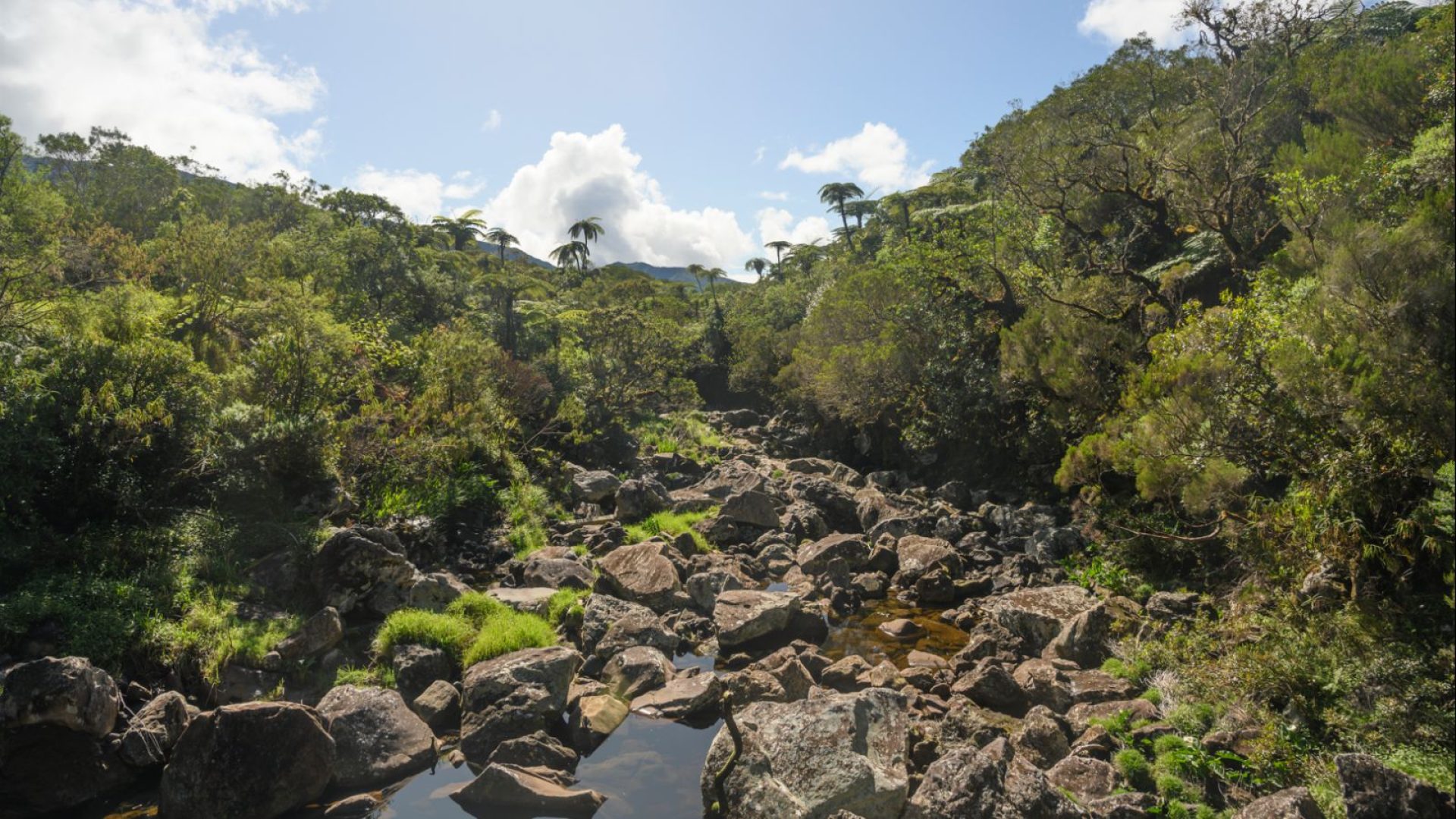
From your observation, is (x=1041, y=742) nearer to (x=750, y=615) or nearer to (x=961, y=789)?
(x=961, y=789)

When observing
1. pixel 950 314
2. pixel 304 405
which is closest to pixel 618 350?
pixel 950 314

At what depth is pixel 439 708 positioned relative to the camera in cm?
1091

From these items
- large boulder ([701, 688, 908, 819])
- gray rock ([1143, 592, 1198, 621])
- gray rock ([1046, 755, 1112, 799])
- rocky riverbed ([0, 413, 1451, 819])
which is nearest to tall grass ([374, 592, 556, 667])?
rocky riverbed ([0, 413, 1451, 819])

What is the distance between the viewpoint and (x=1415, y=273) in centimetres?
849

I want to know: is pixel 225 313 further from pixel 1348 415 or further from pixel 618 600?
pixel 1348 415

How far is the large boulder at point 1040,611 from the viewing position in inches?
526

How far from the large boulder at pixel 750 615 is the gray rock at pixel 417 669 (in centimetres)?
507

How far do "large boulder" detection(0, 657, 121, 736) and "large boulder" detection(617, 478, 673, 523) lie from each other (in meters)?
14.0

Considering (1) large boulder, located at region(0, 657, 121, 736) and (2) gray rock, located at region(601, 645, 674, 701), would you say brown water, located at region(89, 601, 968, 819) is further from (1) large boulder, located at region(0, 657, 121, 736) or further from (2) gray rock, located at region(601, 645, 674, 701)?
(1) large boulder, located at region(0, 657, 121, 736)

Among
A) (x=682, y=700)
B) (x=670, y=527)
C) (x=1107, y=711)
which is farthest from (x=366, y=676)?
(x=1107, y=711)

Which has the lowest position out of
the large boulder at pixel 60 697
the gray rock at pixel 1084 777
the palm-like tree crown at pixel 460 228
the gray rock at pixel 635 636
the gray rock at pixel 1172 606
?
the gray rock at pixel 1084 777

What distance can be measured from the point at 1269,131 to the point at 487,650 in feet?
93.9

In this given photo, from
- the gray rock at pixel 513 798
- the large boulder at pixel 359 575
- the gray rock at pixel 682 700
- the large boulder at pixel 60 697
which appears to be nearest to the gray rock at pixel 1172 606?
the gray rock at pixel 682 700

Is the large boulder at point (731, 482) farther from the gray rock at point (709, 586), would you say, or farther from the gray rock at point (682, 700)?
the gray rock at point (682, 700)
